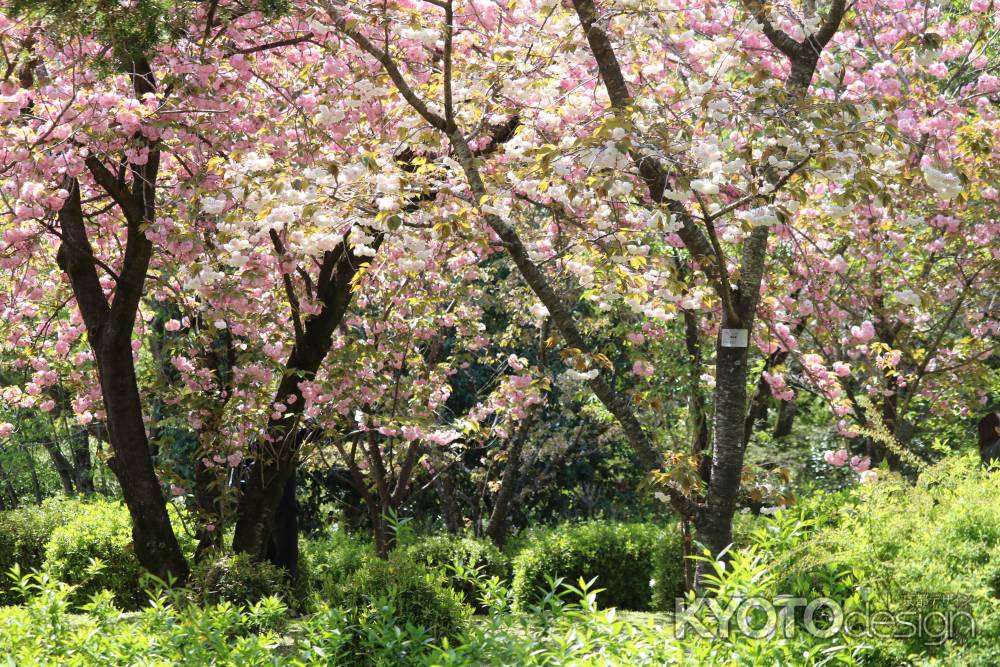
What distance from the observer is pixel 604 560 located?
976 cm

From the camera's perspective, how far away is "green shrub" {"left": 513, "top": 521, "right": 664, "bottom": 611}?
31.2ft

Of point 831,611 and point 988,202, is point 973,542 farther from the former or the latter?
point 988,202

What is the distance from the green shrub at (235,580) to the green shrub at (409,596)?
59.8 inches

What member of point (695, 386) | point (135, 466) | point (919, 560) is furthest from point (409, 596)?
point (695, 386)

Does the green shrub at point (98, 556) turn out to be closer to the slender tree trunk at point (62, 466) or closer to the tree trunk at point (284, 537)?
the tree trunk at point (284, 537)

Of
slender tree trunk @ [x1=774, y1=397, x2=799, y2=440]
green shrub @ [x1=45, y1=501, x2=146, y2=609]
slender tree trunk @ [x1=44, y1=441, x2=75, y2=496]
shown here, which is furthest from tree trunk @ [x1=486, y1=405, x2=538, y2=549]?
slender tree trunk @ [x1=44, y1=441, x2=75, y2=496]

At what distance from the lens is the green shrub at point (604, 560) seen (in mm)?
9508

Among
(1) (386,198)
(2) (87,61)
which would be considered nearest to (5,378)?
(2) (87,61)

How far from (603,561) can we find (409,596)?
18.4ft

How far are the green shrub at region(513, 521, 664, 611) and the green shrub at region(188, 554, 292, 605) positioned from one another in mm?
3906

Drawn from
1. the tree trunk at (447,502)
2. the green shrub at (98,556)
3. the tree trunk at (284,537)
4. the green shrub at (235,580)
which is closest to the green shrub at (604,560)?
the tree trunk at (447,502)

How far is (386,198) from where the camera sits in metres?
4.14

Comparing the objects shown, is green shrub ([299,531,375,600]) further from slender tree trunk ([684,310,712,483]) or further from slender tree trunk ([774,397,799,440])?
slender tree trunk ([774,397,799,440])

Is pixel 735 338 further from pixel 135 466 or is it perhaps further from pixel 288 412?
pixel 135 466
